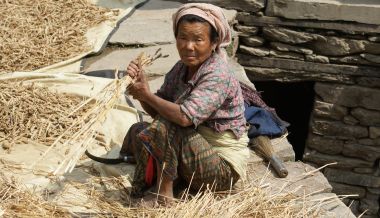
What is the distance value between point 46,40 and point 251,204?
109 inches

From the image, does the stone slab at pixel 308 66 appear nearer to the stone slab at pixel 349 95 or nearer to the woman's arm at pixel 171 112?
the stone slab at pixel 349 95

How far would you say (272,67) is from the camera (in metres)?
5.64

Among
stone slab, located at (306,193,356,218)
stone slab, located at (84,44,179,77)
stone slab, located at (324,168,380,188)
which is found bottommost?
stone slab, located at (324,168,380,188)

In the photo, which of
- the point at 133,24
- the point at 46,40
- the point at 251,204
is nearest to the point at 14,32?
the point at 46,40

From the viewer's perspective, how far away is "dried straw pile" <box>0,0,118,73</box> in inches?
188

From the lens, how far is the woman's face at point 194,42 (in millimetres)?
2877

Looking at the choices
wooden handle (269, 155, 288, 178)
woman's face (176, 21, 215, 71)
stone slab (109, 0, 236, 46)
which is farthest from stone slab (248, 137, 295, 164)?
stone slab (109, 0, 236, 46)

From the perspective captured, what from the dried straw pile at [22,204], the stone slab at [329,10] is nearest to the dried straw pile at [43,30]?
the stone slab at [329,10]

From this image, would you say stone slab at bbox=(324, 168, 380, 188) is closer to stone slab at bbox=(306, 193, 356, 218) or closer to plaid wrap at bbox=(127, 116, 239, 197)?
stone slab at bbox=(306, 193, 356, 218)

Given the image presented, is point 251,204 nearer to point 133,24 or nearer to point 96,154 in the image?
point 96,154

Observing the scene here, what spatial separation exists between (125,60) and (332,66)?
186 centimetres

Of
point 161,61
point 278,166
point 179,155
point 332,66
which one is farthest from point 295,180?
point 332,66

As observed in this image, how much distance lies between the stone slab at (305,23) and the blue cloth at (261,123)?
1649mm

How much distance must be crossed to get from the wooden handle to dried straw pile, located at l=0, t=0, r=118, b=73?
2.04 m
